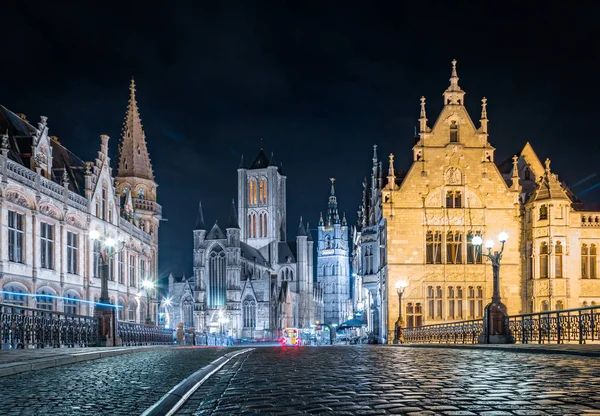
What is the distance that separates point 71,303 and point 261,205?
95487 mm

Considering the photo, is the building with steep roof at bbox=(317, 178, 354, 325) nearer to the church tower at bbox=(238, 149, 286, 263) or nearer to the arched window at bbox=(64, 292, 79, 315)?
the church tower at bbox=(238, 149, 286, 263)

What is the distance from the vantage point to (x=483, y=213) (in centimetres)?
3934

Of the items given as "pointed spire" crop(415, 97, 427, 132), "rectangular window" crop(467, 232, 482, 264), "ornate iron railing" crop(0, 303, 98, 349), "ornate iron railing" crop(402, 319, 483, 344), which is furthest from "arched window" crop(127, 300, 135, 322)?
"ornate iron railing" crop(0, 303, 98, 349)

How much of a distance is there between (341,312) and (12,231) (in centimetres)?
11842

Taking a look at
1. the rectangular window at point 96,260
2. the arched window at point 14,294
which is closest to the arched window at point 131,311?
the rectangular window at point 96,260

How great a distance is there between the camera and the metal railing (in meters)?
19.2

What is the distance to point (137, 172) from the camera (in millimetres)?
60312

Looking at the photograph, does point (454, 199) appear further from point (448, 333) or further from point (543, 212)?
point (448, 333)

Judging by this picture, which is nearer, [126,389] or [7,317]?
[126,389]

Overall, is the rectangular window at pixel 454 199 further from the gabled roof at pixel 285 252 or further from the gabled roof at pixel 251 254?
the gabled roof at pixel 285 252

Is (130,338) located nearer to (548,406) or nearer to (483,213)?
(483,213)

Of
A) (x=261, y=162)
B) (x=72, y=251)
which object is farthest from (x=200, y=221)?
(x=72, y=251)

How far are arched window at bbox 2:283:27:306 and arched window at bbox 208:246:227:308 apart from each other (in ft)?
214

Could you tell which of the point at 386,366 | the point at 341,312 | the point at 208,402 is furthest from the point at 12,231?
the point at 341,312
